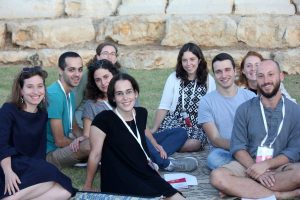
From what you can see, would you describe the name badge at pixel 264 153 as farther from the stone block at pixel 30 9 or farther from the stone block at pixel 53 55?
the stone block at pixel 30 9

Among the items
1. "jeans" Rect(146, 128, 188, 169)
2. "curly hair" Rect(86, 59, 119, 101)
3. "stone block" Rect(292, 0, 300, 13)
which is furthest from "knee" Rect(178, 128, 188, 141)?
"stone block" Rect(292, 0, 300, 13)

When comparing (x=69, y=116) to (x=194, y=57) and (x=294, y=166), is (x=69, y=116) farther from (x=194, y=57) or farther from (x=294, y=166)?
(x=294, y=166)

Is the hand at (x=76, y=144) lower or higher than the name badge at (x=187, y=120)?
lower

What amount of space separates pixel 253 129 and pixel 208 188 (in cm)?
71

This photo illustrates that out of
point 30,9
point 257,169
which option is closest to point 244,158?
point 257,169

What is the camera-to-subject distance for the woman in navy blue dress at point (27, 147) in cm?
466

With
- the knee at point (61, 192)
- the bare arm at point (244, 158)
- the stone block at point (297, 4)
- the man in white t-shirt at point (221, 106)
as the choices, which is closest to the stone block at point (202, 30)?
the stone block at point (297, 4)

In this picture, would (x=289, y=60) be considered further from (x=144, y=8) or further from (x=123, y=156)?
(x=123, y=156)

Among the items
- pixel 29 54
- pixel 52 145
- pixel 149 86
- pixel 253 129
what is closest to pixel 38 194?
pixel 52 145

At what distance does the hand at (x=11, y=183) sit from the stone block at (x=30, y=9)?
7387 mm

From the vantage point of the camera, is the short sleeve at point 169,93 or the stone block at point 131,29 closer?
the short sleeve at point 169,93

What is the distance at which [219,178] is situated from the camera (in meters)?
5.12

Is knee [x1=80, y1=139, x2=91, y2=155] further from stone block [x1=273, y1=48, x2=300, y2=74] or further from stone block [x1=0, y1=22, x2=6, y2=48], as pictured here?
stone block [x1=0, y1=22, x2=6, y2=48]

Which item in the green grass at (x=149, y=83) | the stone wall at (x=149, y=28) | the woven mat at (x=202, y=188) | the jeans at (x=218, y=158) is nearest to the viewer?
the woven mat at (x=202, y=188)
